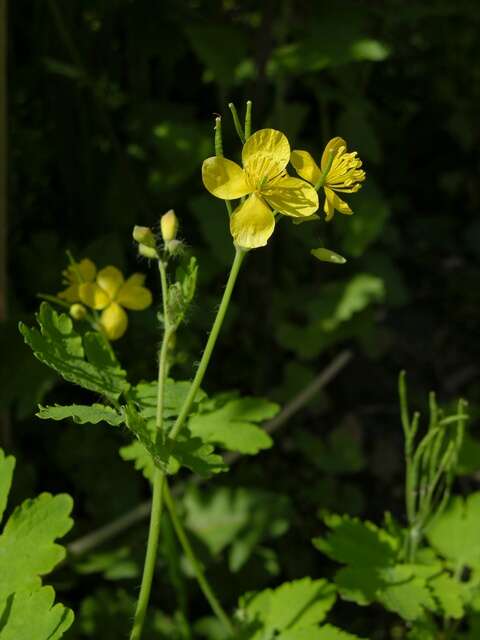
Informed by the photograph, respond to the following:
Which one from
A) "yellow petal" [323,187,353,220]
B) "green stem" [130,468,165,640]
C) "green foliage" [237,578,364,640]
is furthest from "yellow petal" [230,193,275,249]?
"green foliage" [237,578,364,640]

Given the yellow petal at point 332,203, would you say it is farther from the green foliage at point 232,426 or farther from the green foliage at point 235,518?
the green foliage at point 235,518

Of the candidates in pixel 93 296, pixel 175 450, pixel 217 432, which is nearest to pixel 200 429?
pixel 217 432

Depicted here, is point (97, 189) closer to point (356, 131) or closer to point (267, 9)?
point (267, 9)

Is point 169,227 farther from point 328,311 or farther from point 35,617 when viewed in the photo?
point 328,311

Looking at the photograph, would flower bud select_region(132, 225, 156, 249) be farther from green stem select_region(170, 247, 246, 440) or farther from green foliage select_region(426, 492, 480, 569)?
green foliage select_region(426, 492, 480, 569)

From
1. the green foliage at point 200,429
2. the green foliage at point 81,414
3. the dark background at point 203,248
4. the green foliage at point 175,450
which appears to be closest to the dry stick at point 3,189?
the dark background at point 203,248
